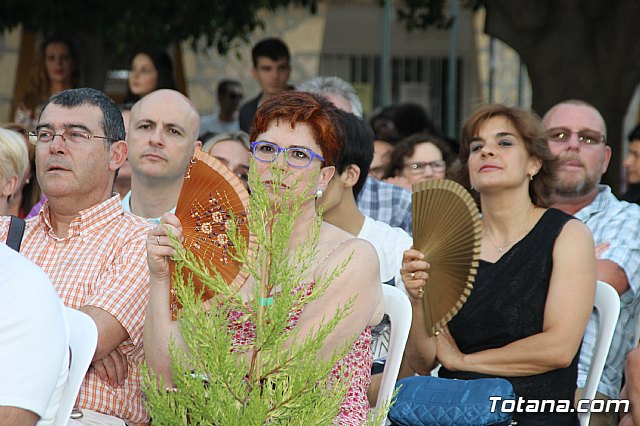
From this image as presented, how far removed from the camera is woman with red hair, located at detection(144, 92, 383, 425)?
3396 mm

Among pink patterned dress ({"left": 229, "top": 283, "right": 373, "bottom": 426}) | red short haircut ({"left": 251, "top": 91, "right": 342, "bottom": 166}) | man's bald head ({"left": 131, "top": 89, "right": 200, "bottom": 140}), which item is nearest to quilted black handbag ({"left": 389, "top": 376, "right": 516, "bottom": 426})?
pink patterned dress ({"left": 229, "top": 283, "right": 373, "bottom": 426})

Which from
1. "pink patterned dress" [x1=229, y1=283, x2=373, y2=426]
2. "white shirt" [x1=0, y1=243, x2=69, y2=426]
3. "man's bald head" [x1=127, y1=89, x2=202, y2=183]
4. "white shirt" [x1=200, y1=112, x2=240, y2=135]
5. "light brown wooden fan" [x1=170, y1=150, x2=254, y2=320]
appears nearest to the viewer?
"white shirt" [x1=0, y1=243, x2=69, y2=426]

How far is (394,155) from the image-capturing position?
674 cm

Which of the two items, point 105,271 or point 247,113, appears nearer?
point 105,271

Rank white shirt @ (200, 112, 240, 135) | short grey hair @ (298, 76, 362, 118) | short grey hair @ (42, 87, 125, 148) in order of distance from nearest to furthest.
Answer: short grey hair @ (42, 87, 125, 148)
short grey hair @ (298, 76, 362, 118)
white shirt @ (200, 112, 240, 135)

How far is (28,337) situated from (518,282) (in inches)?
92.3

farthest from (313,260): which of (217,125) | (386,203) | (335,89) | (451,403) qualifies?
(217,125)

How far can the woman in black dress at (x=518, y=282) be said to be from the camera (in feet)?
13.8

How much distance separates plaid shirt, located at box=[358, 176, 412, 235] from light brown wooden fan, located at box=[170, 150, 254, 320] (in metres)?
2.38

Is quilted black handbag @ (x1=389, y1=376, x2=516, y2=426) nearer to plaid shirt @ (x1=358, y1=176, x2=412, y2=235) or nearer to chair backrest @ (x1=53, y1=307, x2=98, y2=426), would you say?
chair backrest @ (x1=53, y1=307, x2=98, y2=426)

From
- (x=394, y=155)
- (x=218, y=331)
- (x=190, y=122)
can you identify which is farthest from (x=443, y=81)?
(x=218, y=331)

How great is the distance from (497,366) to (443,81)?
15463mm

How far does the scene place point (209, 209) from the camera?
3.43 meters

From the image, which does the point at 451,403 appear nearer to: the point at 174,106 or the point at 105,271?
the point at 105,271
